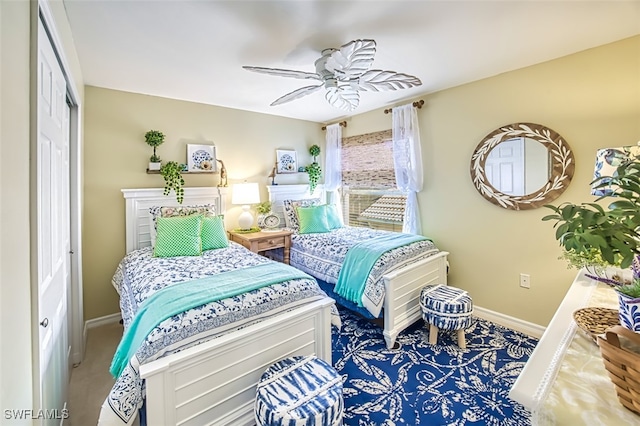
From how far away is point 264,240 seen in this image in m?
3.53

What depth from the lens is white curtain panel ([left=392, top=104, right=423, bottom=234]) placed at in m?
3.56

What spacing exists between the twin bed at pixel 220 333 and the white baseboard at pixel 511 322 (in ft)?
2.70

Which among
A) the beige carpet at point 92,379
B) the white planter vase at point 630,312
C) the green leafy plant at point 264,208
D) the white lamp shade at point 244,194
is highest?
the white lamp shade at point 244,194

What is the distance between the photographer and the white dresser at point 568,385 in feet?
2.41

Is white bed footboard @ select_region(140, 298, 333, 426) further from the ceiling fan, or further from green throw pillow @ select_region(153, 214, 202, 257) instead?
the ceiling fan

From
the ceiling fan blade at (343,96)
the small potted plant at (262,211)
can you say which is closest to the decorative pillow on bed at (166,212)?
the small potted plant at (262,211)

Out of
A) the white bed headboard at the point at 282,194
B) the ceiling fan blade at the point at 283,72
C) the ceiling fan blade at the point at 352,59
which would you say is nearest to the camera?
the ceiling fan blade at the point at 352,59

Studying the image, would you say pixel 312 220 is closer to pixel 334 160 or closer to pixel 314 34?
pixel 334 160

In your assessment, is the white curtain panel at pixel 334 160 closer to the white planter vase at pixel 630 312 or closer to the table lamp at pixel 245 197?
the table lamp at pixel 245 197

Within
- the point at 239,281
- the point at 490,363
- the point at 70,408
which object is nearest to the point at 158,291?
the point at 239,281

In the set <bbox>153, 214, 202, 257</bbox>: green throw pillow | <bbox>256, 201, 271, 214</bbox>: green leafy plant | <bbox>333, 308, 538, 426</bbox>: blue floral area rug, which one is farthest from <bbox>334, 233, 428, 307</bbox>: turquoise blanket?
<bbox>256, 201, 271, 214</bbox>: green leafy plant

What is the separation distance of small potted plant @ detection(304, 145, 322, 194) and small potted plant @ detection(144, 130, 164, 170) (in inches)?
83.9

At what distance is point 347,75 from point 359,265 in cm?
162

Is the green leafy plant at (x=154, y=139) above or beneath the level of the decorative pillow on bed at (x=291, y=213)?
above
